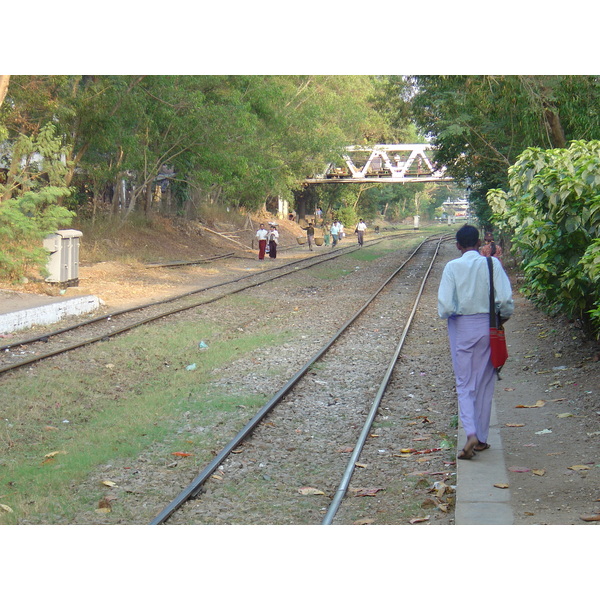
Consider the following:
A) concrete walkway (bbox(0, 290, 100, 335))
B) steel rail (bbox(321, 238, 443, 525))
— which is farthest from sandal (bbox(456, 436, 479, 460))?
concrete walkway (bbox(0, 290, 100, 335))

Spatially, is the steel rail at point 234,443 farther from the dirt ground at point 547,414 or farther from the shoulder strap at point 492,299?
the shoulder strap at point 492,299

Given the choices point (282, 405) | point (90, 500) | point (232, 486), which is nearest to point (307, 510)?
point (232, 486)

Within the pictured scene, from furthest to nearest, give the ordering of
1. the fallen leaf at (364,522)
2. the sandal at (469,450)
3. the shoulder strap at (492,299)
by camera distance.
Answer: the sandal at (469,450), the shoulder strap at (492,299), the fallen leaf at (364,522)

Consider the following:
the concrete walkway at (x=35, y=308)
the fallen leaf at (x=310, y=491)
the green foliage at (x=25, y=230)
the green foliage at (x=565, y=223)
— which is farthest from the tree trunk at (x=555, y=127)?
the fallen leaf at (x=310, y=491)

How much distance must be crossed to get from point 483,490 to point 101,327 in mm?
10377

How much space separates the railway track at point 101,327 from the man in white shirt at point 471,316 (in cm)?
661

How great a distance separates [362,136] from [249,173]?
29726 mm

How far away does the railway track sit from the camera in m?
12.2

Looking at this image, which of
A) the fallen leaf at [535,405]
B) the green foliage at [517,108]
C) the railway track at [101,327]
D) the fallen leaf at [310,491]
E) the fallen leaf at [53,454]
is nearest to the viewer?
the fallen leaf at [310,491]

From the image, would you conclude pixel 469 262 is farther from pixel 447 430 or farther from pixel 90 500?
pixel 90 500

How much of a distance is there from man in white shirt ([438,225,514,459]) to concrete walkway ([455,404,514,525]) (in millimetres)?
216

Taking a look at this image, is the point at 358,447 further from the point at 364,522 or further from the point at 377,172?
the point at 377,172

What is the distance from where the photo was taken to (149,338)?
1393 centimetres

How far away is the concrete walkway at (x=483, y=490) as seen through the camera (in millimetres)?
5645
